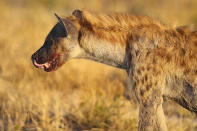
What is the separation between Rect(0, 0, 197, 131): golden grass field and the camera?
554 cm

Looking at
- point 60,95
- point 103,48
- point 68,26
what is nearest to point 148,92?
point 103,48

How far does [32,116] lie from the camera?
574 centimetres

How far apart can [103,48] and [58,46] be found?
49 cm

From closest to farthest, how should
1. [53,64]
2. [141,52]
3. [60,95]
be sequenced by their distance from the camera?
[141,52]
[53,64]
[60,95]

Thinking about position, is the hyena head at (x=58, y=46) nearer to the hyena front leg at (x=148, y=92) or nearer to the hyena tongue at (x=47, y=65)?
the hyena tongue at (x=47, y=65)

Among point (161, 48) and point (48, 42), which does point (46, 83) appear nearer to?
point (48, 42)

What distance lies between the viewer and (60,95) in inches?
265

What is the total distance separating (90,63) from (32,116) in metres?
2.07

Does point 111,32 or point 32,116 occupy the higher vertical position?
point 111,32

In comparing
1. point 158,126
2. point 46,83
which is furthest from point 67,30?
point 46,83

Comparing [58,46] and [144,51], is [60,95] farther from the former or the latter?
[144,51]

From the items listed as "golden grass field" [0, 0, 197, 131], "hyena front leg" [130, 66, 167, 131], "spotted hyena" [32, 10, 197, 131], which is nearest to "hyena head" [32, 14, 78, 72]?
"spotted hyena" [32, 10, 197, 131]

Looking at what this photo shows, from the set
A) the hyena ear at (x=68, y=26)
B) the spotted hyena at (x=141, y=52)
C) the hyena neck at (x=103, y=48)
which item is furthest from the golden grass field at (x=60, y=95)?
the hyena ear at (x=68, y=26)

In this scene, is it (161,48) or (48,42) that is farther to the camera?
(48,42)
